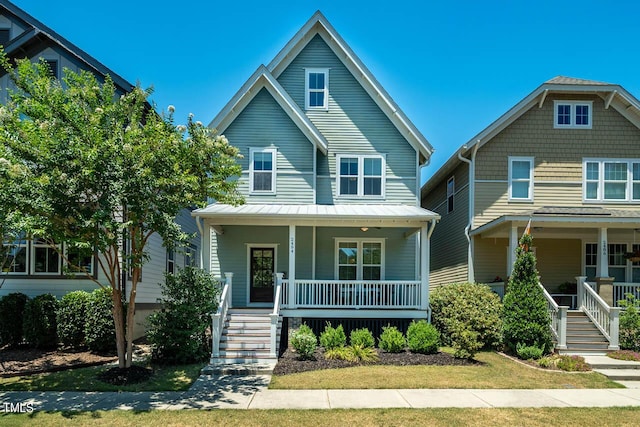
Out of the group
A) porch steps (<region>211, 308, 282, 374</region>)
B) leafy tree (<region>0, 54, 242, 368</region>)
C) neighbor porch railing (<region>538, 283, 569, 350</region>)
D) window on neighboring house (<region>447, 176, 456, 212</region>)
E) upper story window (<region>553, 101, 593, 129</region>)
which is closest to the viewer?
leafy tree (<region>0, 54, 242, 368</region>)

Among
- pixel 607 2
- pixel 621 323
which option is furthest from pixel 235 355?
pixel 607 2

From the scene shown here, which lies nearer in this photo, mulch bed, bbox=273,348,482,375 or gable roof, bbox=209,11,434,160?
mulch bed, bbox=273,348,482,375

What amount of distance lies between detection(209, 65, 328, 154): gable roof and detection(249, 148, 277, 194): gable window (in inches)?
52.4

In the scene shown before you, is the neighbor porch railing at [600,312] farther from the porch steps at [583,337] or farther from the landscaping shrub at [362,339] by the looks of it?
the landscaping shrub at [362,339]

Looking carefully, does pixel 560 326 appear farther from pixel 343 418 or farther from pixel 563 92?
pixel 563 92

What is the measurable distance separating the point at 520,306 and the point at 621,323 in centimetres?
339

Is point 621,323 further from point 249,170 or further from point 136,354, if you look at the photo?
point 136,354

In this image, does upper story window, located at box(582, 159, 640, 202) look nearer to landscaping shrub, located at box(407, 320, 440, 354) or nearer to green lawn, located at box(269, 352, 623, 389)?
green lawn, located at box(269, 352, 623, 389)

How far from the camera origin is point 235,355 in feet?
38.3

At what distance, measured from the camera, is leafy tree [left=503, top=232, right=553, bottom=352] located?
1241 centimetres

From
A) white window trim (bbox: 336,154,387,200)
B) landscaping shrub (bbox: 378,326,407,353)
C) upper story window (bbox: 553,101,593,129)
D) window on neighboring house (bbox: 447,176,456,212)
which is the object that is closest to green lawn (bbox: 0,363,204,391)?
landscaping shrub (bbox: 378,326,407,353)

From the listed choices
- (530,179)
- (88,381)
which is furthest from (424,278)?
(88,381)

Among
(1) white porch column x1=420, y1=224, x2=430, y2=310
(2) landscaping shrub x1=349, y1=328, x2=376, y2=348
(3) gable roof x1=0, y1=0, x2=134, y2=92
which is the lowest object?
(2) landscaping shrub x1=349, y1=328, x2=376, y2=348

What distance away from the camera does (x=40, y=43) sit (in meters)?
15.1
